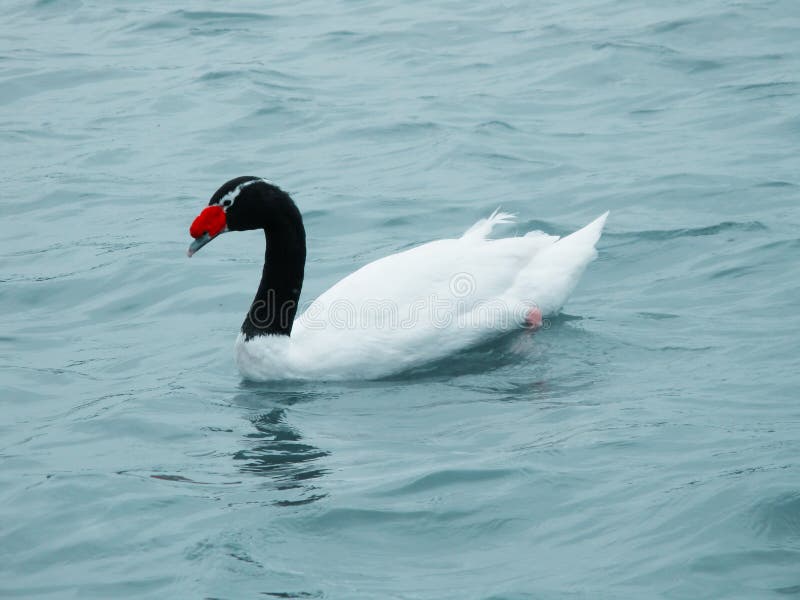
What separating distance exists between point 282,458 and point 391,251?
3821 mm

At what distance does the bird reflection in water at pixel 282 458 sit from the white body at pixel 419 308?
1.83 feet

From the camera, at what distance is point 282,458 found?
695 cm

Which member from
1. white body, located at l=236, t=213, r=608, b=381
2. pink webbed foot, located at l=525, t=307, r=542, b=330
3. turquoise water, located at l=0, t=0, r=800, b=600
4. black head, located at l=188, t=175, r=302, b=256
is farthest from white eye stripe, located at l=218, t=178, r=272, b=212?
pink webbed foot, located at l=525, t=307, r=542, b=330

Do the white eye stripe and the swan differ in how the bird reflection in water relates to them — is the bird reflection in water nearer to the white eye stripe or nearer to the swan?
the swan

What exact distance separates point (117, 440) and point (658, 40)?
9.69 metres

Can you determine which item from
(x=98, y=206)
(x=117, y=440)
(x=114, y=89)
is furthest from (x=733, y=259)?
(x=114, y=89)

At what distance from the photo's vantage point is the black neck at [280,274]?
843 centimetres

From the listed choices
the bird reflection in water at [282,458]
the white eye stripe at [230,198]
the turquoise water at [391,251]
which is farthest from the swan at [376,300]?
the bird reflection in water at [282,458]

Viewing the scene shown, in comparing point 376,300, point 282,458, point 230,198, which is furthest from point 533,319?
point 282,458

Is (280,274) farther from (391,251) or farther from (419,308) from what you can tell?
(391,251)

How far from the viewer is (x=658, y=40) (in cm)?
1513

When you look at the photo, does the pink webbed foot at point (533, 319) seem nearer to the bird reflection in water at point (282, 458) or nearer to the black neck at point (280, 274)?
the black neck at point (280, 274)

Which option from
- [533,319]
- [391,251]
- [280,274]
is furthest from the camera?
[391,251]

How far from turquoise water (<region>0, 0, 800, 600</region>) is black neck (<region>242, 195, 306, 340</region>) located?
40cm
